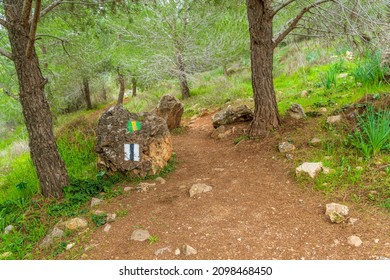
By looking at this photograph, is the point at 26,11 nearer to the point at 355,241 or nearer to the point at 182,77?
the point at 355,241

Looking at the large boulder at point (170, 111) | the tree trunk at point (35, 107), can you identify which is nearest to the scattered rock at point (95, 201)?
the tree trunk at point (35, 107)

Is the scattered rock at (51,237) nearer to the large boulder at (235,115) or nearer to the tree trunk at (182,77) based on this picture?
the large boulder at (235,115)

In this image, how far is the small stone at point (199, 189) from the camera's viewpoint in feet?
12.3

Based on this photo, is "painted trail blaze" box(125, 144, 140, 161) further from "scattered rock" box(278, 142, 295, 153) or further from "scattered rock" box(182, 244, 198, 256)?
"scattered rock" box(278, 142, 295, 153)

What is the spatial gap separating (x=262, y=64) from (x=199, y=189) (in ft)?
8.51

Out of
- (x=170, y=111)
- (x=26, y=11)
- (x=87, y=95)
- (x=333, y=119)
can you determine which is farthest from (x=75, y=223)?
(x=87, y=95)

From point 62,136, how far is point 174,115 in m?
2.76

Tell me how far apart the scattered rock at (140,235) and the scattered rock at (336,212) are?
74.1 inches

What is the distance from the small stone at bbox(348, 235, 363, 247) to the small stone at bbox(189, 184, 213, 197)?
1.76m

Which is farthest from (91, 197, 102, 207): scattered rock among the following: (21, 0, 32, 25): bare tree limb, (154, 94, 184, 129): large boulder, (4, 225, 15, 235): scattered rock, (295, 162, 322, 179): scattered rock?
(154, 94, 184, 129): large boulder

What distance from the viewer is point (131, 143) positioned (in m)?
4.68
